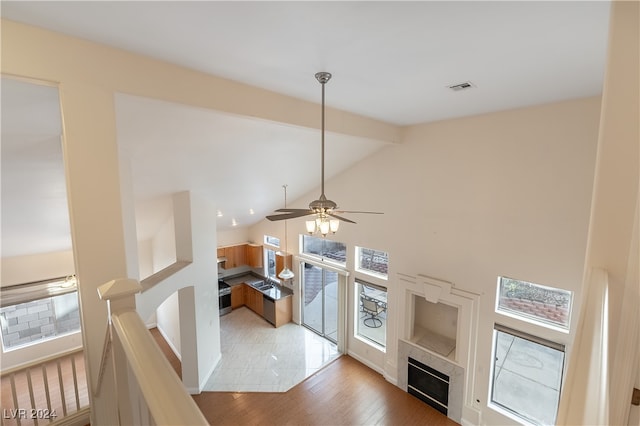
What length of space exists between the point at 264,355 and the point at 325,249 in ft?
10.4

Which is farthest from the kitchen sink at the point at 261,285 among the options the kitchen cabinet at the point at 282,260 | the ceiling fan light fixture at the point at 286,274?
the ceiling fan light fixture at the point at 286,274

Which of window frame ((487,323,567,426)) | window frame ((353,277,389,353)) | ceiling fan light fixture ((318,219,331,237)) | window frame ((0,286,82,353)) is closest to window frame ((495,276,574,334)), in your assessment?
window frame ((487,323,567,426))

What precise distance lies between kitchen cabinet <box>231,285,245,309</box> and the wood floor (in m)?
3.91

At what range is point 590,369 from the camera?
35.9 inches

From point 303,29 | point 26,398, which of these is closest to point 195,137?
point 303,29

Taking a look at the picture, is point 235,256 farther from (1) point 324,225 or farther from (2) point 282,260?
(1) point 324,225

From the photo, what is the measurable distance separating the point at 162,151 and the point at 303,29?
2533 mm

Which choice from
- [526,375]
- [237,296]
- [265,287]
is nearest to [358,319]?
[526,375]

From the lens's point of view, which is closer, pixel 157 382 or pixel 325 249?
pixel 157 382

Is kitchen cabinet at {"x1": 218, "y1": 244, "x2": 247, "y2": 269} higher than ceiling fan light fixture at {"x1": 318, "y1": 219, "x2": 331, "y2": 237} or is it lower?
lower

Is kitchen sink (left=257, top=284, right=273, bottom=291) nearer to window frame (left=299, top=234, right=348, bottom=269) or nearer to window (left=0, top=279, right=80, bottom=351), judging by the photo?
window frame (left=299, top=234, right=348, bottom=269)

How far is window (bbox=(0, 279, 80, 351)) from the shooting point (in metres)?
5.77

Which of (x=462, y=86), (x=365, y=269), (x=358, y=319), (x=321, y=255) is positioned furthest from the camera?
(x=321, y=255)

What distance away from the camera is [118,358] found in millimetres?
1357
